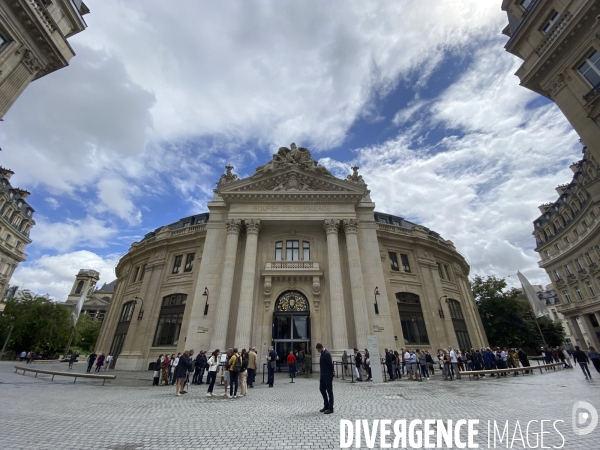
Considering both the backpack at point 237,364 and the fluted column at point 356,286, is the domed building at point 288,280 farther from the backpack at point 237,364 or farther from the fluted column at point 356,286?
the backpack at point 237,364

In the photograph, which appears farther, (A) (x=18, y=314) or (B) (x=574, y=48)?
(A) (x=18, y=314)

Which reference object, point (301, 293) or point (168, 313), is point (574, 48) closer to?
point (301, 293)

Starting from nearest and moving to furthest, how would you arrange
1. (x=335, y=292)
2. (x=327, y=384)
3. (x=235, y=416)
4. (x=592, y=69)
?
(x=327, y=384)
(x=235, y=416)
(x=592, y=69)
(x=335, y=292)

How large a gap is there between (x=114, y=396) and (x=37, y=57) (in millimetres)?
21909

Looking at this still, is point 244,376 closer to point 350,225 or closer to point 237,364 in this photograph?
point 237,364

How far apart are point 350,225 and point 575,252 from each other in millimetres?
40302

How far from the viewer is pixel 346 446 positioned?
4.79 metres

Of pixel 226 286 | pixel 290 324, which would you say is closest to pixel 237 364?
pixel 226 286

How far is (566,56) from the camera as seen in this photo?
17.7 m

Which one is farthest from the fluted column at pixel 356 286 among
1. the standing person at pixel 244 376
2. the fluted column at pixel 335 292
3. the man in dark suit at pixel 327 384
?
the man in dark suit at pixel 327 384

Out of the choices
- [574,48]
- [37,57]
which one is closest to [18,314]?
[37,57]

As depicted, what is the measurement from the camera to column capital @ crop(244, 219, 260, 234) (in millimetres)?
23672

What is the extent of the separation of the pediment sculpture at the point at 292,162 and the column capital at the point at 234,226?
5.06 m

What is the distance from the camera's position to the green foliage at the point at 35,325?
131 ft
